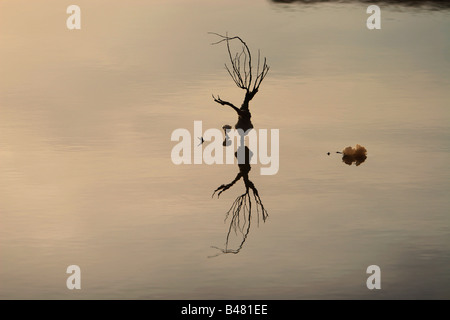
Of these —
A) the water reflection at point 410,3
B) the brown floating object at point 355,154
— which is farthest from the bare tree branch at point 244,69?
the water reflection at point 410,3

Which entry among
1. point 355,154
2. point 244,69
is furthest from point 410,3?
point 355,154

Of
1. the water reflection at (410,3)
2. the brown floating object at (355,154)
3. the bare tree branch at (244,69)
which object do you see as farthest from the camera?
the water reflection at (410,3)

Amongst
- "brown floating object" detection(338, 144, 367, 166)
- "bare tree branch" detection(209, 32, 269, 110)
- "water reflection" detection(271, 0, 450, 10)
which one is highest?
"water reflection" detection(271, 0, 450, 10)

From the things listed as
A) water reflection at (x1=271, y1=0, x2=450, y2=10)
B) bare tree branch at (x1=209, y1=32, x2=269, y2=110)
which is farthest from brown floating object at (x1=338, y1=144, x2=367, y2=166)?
water reflection at (x1=271, y1=0, x2=450, y2=10)

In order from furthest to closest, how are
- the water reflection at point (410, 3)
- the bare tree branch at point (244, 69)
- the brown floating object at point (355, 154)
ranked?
the water reflection at point (410, 3) < the bare tree branch at point (244, 69) < the brown floating object at point (355, 154)

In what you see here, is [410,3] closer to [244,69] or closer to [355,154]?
[244,69]

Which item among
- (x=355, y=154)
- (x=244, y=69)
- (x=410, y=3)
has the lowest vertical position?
(x=355, y=154)

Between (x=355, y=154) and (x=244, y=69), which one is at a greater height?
(x=244, y=69)

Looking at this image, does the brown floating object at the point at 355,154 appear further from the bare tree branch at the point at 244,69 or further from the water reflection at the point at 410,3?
the water reflection at the point at 410,3

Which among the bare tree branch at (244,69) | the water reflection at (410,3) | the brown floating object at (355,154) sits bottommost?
the brown floating object at (355,154)

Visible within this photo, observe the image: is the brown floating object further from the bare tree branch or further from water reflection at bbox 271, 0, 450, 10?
water reflection at bbox 271, 0, 450, 10

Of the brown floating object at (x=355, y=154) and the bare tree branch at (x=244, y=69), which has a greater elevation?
the bare tree branch at (x=244, y=69)

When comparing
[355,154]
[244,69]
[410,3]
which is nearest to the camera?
[355,154]
